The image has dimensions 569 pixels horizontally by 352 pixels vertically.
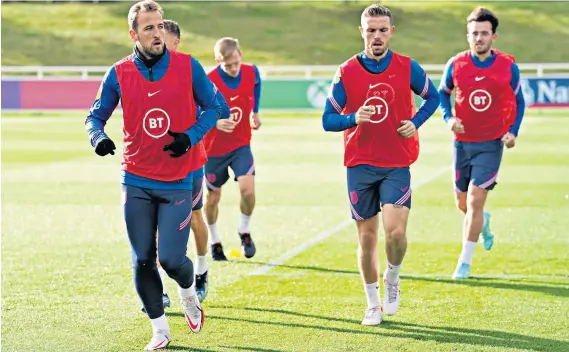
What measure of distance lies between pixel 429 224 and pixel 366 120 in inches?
238

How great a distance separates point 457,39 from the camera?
189 ft

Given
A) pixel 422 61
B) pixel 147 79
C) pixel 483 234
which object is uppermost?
pixel 147 79

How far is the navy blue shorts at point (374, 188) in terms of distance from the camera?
26.2 feet

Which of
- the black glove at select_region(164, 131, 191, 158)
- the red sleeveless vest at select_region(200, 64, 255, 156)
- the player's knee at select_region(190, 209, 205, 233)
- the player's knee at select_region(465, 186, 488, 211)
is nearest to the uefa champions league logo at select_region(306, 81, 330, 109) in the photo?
the red sleeveless vest at select_region(200, 64, 255, 156)

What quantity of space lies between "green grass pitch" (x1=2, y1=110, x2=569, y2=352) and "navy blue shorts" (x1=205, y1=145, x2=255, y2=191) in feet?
2.66

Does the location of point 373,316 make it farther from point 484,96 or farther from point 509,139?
point 484,96

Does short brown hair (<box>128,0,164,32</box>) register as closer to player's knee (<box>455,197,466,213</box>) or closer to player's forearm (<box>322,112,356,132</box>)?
player's forearm (<box>322,112,356,132</box>)

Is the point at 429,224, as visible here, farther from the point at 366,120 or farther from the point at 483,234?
the point at 366,120

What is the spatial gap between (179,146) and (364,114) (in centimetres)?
138

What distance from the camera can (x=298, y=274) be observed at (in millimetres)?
10180

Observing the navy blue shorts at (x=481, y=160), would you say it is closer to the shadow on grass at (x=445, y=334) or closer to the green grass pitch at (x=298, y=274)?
the green grass pitch at (x=298, y=274)

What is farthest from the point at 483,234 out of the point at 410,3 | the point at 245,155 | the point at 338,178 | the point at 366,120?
the point at 410,3

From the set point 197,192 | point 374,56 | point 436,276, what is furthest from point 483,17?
point 197,192

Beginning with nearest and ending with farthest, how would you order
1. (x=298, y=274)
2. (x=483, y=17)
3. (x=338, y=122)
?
(x=338, y=122)
(x=483, y=17)
(x=298, y=274)
